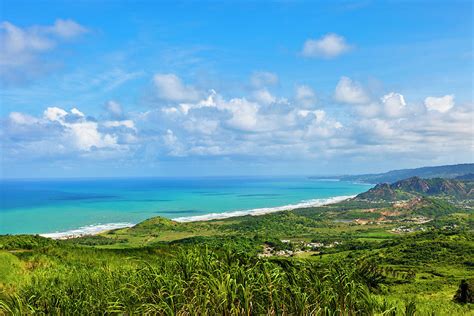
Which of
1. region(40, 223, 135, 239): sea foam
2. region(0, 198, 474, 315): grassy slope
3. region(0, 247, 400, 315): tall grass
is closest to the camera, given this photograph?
region(0, 247, 400, 315): tall grass

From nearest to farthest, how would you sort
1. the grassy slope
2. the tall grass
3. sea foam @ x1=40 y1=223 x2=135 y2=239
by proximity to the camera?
the tall grass → the grassy slope → sea foam @ x1=40 y1=223 x2=135 y2=239

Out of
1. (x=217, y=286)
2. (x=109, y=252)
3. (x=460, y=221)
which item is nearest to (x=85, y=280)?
(x=217, y=286)

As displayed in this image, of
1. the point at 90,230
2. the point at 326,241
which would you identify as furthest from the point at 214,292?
the point at 90,230

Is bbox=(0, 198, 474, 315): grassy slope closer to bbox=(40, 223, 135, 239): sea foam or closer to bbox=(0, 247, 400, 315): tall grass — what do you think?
bbox=(0, 247, 400, 315): tall grass

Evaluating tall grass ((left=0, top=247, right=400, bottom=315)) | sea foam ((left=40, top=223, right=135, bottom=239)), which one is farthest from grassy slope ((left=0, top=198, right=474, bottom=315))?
sea foam ((left=40, top=223, right=135, bottom=239))

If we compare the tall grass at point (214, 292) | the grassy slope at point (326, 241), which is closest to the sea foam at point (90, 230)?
the grassy slope at point (326, 241)

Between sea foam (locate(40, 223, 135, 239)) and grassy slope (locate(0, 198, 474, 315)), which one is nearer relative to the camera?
grassy slope (locate(0, 198, 474, 315))

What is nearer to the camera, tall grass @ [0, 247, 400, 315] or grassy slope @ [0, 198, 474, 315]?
tall grass @ [0, 247, 400, 315]

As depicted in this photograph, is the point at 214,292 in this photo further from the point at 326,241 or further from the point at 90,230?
the point at 90,230

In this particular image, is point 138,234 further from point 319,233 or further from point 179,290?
point 179,290

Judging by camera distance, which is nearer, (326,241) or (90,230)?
(326,241)

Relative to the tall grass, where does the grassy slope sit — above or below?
below
